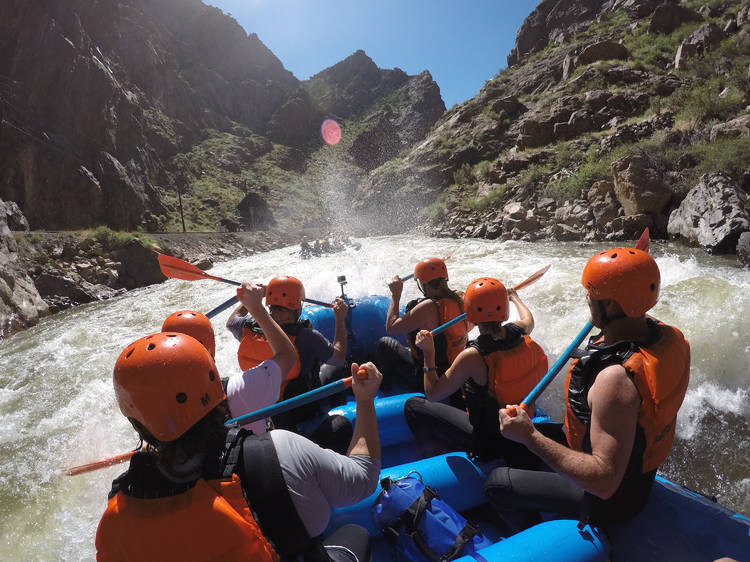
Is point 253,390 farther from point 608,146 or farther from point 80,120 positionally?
point 80,120

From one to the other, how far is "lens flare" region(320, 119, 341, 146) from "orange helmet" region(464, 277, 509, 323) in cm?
6753

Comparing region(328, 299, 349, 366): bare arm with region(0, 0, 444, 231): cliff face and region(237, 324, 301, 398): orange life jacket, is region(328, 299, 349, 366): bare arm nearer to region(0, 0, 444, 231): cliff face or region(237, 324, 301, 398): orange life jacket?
region(237, 324, 301, 398): orange life jacket

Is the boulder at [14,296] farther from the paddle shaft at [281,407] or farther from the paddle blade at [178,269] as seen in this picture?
the paddle shaft at [281,407]

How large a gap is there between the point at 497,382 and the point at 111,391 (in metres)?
5.43

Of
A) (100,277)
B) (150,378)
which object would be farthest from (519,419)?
(100,277)

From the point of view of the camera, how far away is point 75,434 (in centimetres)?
411

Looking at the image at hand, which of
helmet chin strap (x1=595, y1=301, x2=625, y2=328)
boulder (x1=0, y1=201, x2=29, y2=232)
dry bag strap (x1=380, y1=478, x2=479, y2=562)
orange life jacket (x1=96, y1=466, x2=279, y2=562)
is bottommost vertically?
dry bag strap (x1=380, y1=478, x2=479, y2=562)

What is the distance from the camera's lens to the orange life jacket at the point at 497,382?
1.96m

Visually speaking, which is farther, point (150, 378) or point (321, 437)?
point (321, 437)

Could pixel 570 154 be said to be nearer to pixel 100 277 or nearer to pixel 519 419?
pixel 519 419

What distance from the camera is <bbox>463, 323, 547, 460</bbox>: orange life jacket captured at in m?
1.96

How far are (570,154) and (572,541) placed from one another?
1485 centimetres

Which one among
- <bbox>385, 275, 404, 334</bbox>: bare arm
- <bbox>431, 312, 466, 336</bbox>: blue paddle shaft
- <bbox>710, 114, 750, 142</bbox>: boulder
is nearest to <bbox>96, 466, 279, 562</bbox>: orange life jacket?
<bbox>431, 312, 466, 336</bbox>: blue paddle shaft

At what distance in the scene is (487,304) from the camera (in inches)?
80.0
